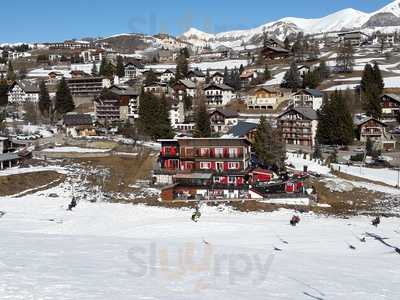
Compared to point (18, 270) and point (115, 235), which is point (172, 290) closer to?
point (18, 270)

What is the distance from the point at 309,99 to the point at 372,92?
30.4 feet

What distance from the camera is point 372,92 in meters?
66.7

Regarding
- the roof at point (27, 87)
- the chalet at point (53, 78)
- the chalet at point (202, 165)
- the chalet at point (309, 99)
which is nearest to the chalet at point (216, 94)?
the chalet at point (309, 99)

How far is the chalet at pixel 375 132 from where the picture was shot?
56.2m

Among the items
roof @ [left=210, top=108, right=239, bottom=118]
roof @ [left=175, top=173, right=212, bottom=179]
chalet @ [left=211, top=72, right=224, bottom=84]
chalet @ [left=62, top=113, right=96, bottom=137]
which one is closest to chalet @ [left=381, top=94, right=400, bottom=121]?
roof @ [left=210, top=108, right=239, bottom=118]

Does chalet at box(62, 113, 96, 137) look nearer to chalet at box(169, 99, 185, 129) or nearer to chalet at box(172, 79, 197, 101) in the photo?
chalet at box(169, 99, 185, 129)

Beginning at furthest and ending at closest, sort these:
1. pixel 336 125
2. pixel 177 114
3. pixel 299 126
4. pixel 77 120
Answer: pixel 177 114
pixel 77 120
pixel 299 126
pixel 336 125

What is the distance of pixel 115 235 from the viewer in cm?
2478

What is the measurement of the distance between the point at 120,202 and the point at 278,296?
69.2 feet

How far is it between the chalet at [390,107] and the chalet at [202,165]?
32.5m

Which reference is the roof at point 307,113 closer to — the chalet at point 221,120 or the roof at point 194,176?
the chalet at point 221,120

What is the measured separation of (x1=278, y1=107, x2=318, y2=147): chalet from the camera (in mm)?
59531

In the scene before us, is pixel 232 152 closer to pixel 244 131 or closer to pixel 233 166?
pixel 233 166

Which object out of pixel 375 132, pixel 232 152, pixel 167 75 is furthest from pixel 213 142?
pixel 167 75
